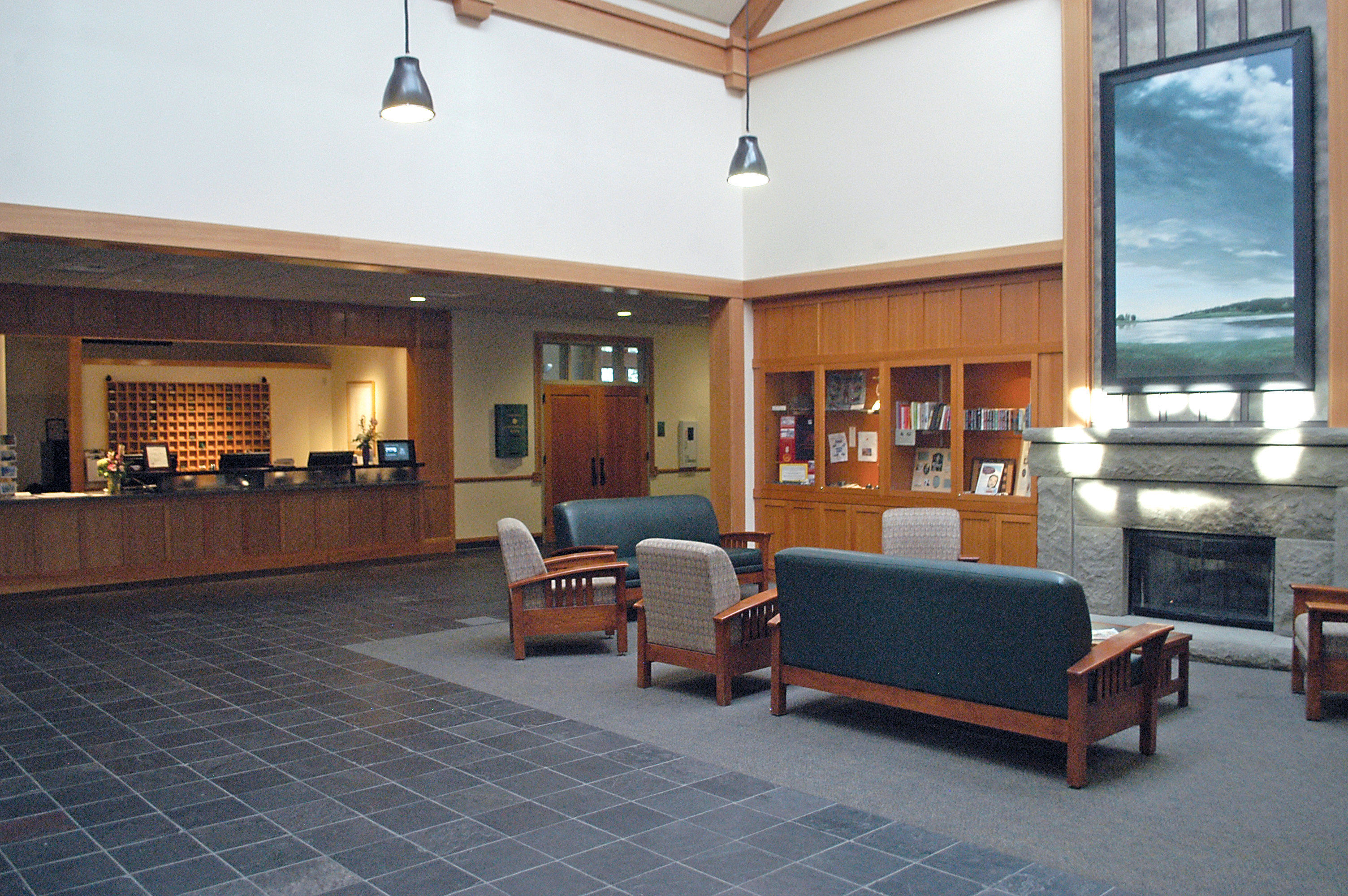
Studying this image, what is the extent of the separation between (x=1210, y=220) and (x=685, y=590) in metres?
4.05

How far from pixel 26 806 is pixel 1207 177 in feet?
23.2

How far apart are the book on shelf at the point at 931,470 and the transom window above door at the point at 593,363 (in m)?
6.47

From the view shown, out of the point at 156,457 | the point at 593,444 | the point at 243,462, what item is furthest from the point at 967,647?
the point at 156,457

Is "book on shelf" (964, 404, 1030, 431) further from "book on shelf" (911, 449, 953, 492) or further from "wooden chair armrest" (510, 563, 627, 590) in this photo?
"wooden chair armrest" (510, 563, 627, 590)

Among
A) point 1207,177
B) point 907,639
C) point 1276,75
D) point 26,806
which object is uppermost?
point 1276,75

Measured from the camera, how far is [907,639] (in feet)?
15.6

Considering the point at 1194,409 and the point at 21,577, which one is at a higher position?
the point at 1194,409

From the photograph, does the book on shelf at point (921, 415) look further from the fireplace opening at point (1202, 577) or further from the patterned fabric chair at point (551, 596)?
the patterned fabric chair at point (551, 596)

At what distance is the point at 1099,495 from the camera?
717 cm

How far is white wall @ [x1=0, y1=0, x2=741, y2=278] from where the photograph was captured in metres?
6.28

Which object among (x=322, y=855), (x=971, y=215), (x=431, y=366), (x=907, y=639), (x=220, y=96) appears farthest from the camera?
(x=431, y=366)

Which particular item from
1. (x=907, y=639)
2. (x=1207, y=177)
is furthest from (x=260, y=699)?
(x=1207, y=177)

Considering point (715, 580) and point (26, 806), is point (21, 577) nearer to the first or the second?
point (26, 806)

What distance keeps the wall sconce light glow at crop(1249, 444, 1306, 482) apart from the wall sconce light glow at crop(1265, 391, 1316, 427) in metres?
0.19
